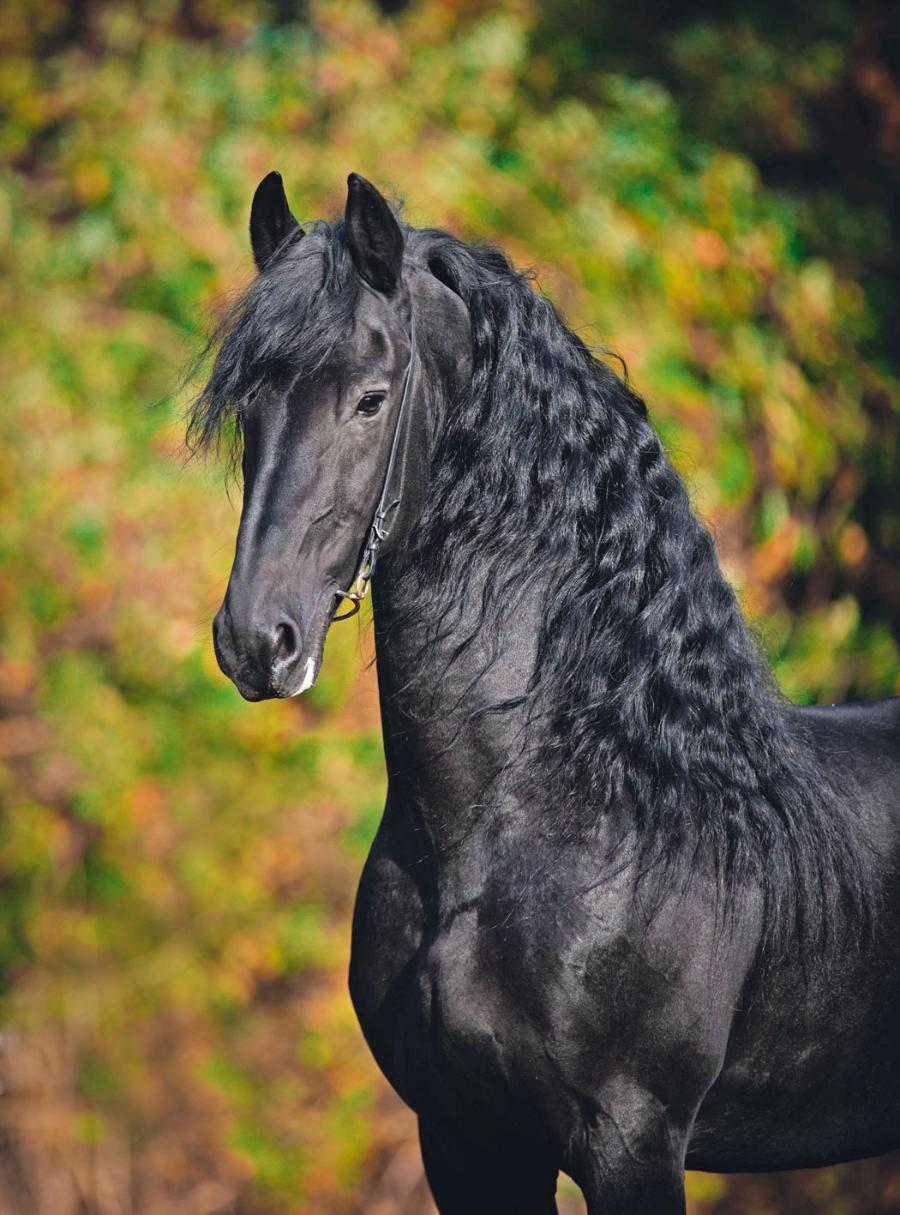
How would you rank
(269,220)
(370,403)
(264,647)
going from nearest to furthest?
(264,647), (370,403), (269,220)

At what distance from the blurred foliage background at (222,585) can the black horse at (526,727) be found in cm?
361

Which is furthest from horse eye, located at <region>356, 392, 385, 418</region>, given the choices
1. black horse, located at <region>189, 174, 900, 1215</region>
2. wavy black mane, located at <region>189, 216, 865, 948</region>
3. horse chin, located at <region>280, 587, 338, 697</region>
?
horse chin, located at <region>280, 587, 338, 697</region>

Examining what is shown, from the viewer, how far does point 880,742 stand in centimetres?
299

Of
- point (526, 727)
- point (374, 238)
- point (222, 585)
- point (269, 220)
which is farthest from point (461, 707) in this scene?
point (222, 585)

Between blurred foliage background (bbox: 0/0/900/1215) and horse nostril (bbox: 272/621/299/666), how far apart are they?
389 centimetres

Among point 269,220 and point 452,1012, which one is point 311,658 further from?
point 269,220

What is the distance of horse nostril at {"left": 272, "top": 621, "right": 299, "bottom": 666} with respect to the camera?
2.24 meters

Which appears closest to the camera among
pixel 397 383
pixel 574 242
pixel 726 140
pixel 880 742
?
pixel 397 383

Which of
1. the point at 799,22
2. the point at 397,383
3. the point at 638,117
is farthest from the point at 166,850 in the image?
the point at 799,22

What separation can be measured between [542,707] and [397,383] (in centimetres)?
61

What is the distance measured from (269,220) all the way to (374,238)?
0.37 metres

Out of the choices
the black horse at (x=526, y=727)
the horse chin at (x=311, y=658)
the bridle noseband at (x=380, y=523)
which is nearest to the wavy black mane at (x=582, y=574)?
the black horse at (x=526, y=727)

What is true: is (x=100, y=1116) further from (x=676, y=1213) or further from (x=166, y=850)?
(x=676, y=1213)

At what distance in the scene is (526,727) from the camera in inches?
99.8
